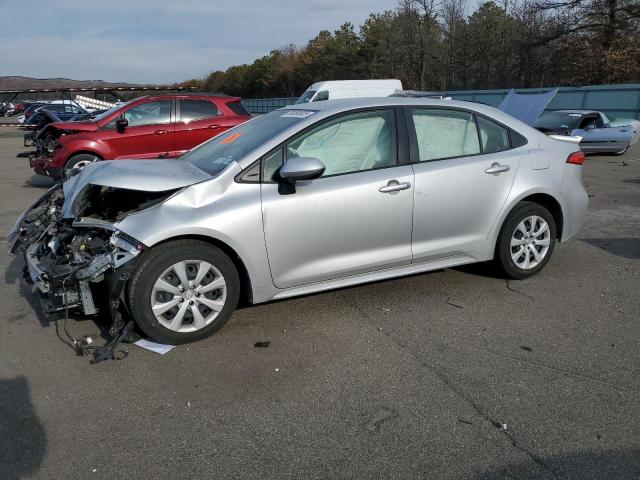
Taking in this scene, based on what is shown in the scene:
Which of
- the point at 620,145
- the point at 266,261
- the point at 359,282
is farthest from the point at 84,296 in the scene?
the point at 620,145

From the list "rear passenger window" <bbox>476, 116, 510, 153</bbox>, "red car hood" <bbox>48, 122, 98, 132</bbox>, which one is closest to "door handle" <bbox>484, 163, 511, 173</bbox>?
"rear passenger window" <bbox>476, 116, 510, 153</bbox>

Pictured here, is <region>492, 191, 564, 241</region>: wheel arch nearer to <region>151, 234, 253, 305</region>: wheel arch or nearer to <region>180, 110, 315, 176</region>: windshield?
<region>180, 110, 315, 176</region>: windshield

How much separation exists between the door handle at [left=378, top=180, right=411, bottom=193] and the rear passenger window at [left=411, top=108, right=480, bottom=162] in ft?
1.12

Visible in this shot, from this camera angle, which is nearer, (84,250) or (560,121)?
(84,250)

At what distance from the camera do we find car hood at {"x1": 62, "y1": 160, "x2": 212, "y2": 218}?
3821 mm

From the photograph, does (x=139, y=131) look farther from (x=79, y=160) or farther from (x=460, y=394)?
(x=460, y=394)

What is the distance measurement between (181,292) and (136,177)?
0.91m

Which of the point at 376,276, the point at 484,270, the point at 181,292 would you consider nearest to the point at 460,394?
the point at 376,276

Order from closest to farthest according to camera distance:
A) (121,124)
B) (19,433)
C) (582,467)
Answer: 1. (582,467)
2. (19,433)
3. (121,124)

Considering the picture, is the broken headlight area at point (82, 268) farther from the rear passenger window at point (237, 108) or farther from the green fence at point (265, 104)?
the green fence at point (265, 104)

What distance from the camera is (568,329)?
4035mm

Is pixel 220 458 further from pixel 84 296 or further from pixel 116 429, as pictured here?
pixel 84 296

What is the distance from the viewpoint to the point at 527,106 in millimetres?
7027

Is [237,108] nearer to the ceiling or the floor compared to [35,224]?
nearer to the ceiling
